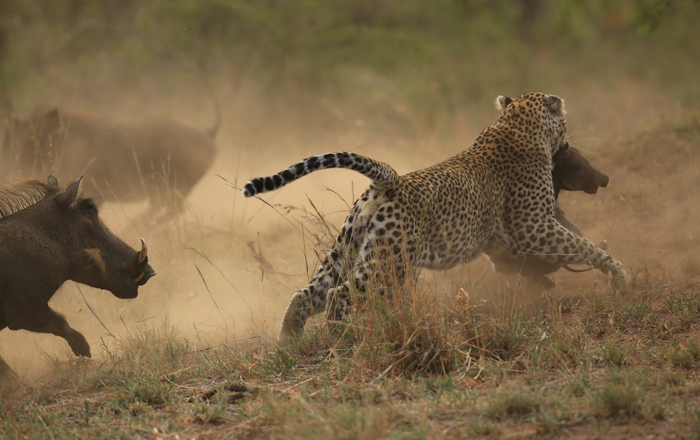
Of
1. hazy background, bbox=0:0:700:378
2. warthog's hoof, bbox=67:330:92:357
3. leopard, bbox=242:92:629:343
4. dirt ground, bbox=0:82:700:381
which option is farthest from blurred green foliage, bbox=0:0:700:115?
warthog's hoof, bbox=67:330:92:357

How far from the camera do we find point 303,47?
18062mm

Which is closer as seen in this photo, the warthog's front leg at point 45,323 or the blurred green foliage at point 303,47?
the warthog's front leg at point 45,323

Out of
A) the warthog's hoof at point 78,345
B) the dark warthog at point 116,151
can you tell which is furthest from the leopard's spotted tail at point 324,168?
the dark warthog at point 116,151

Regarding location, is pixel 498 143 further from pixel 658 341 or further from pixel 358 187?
pixel 358 187

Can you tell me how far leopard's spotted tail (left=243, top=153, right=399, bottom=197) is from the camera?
4007 millimetres

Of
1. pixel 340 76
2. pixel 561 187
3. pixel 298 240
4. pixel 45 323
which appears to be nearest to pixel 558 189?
pixel 561 187

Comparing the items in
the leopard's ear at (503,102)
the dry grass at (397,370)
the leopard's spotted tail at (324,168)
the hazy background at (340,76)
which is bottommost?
the dry grass at (397,370)

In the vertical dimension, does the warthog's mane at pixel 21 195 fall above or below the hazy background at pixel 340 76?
below

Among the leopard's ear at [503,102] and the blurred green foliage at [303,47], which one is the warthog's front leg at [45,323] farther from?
the blurred green foliage at [303,47]

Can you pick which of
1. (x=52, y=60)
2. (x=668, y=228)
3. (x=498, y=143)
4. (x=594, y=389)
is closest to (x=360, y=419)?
(x=594, y=389)

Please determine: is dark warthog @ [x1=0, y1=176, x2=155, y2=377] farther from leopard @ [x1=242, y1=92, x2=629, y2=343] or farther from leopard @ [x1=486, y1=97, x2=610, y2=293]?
leopard @ [x1=486, y1=97, x2=610, y2=293]

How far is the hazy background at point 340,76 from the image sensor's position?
1102cm

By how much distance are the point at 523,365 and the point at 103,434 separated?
7.83ft

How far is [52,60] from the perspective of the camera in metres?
17.0
